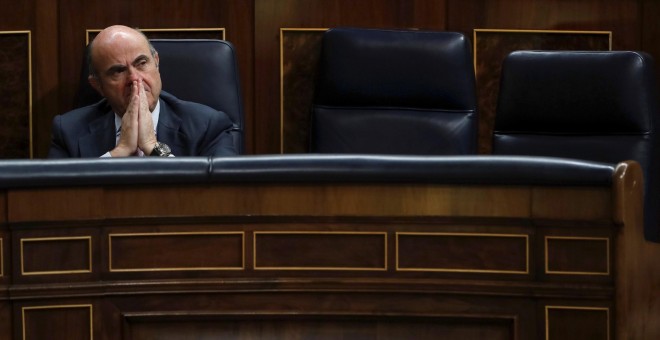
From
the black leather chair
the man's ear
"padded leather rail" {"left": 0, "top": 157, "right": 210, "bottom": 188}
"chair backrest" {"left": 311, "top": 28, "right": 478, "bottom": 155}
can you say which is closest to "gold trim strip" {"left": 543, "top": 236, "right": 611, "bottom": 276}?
"padded leather rail" {"left": 0, "top": 157, "right": 210, "bottom": 188}

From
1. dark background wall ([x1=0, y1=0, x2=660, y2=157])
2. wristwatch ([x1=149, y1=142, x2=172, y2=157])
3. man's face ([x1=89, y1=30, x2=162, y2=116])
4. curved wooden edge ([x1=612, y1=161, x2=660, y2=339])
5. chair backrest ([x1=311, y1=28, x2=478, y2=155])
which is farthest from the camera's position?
dark background wall ([x1=0, y1=0, x2=660, y2=157])

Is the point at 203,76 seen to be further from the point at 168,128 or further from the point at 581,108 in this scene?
the point at 581,108

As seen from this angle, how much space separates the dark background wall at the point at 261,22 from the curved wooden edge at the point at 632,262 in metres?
1.25

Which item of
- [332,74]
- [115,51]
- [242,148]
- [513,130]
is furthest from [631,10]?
[115,51]

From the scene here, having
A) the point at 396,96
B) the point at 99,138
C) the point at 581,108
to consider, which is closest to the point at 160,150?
the point at 99,138

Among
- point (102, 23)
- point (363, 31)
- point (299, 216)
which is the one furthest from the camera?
point (102, 23)

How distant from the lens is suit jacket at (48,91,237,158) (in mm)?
2242

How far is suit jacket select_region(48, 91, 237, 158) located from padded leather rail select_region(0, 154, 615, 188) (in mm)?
699

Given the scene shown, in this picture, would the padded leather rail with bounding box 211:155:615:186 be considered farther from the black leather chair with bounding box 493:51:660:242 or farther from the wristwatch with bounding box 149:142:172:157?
the black leather chair with bounding box 493:51:660:242

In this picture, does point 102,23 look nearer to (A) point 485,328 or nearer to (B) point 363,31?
(B) point 363,31

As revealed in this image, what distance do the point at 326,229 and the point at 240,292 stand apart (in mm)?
152

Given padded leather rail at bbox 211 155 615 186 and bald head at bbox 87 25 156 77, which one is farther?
bald head at bbox 87 25 156 77

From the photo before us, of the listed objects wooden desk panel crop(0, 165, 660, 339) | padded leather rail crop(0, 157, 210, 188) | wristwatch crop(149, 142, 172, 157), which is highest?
padded leather rail crop(0, 157, 210, 188)

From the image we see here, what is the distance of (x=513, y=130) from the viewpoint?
90.3 inches
